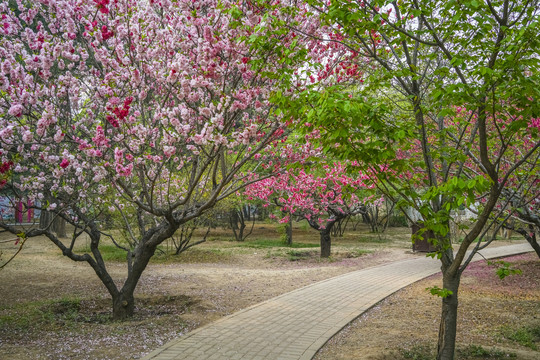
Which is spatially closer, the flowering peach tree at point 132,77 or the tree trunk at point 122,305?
the flowering peach tree at point 132,77

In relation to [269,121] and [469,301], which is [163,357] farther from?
[469,301]

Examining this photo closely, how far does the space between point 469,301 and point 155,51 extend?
7.91 metres

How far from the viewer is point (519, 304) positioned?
8.49 m

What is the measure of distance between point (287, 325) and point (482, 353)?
2.88 metres

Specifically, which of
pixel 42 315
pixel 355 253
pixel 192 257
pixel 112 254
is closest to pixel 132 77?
pixel 42 315

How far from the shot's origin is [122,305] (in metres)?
7.37

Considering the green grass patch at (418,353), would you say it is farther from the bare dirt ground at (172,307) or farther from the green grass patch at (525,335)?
the green grass patch at (525,335)

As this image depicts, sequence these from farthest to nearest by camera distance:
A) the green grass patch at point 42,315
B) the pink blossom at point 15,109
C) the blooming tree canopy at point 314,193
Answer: the blooming tree canopy at point 314,193 → the green grass patch at point 42,315 → the pink blossom at point 15,109

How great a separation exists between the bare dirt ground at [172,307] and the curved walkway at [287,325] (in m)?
0.29

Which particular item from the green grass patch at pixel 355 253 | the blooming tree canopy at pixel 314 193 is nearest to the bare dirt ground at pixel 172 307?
the green grass patch at pixel 355 253

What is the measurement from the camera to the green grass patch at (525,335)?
5.90m

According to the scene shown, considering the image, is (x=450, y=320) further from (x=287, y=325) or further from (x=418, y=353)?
(x=287, y=325)

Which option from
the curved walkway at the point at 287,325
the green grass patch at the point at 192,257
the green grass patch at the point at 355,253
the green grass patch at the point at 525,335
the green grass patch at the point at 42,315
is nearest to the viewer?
the curved walkway at the point at 287,325

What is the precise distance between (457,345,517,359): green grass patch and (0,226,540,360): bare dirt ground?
540mm
